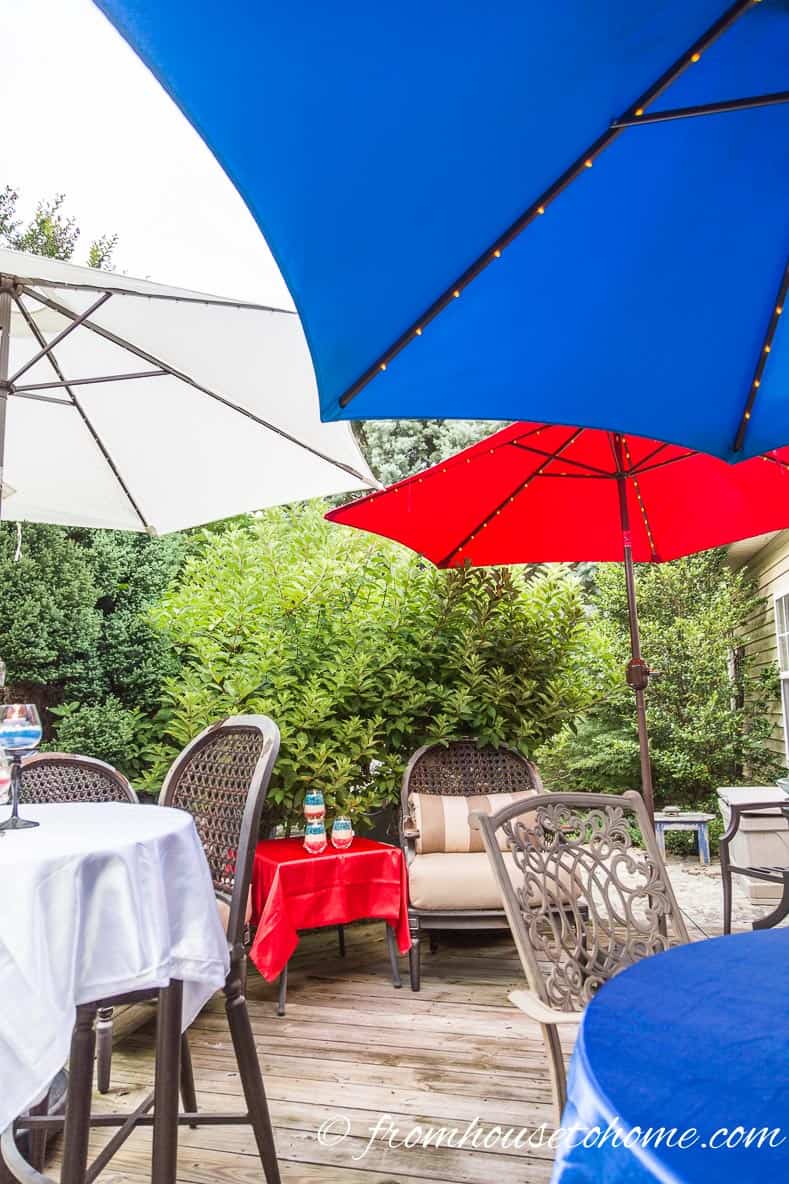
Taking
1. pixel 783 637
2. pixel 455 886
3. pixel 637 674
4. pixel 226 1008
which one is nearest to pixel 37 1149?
pixel 226 1008

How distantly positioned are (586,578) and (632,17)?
1329 centimetres

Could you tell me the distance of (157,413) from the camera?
3.42 metres

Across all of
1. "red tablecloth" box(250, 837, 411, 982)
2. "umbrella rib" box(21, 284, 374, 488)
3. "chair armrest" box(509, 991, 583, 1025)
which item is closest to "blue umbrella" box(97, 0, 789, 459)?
"chair armrest" box(509, 991, 583, 1025)

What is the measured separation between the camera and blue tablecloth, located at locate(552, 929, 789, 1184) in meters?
0.72

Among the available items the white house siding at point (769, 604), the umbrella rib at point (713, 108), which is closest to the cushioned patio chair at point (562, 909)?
the umbrella rib at point (713, 108)

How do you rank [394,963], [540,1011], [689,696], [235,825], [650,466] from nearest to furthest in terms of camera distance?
1. [540,1011]
2. [235,825]
3. [650,466]
4. [394,963]
5. [689,696]

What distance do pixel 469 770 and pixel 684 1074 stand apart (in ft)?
12.4

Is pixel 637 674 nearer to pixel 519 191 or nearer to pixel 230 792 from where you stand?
pixel 230 792

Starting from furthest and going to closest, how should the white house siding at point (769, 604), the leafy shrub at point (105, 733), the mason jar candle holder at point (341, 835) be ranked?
the white house siding at point (769, 604) → the leafy shrub at point (105, 733) → the mason jar candle holder at point (341, 835)

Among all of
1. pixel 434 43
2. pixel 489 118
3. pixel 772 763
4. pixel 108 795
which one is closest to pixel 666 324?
pixel 489 118

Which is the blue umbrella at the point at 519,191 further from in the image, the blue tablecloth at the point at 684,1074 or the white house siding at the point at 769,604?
the white house siding at the point at 769,604

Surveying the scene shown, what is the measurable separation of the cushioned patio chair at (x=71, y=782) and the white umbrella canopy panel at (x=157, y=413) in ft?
3.68

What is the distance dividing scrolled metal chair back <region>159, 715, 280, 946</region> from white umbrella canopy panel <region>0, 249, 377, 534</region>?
1.27 m

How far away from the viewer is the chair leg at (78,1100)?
1604 millimetres
